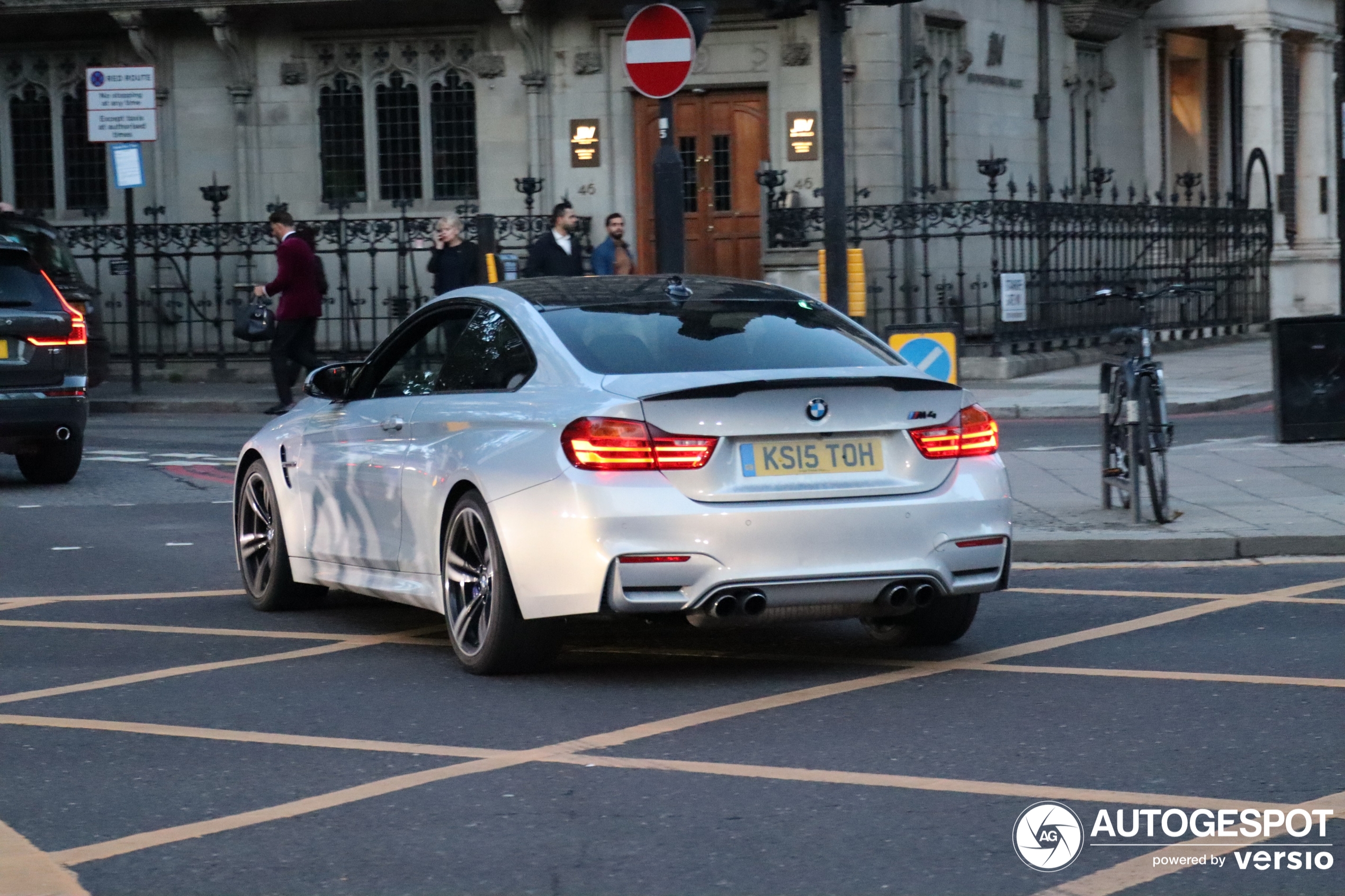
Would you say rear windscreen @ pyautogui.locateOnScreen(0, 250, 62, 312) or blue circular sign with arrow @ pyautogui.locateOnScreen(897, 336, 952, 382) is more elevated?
rear windscreen @ pyautogui.locateOnScreen(0, 250, 62, 312)

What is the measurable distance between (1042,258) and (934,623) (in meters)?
16.0

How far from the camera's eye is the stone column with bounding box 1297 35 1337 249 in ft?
115

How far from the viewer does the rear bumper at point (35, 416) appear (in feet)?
45.9

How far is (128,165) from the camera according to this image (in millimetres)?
22219

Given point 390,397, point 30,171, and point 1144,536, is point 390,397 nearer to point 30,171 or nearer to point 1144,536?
point 1144,536

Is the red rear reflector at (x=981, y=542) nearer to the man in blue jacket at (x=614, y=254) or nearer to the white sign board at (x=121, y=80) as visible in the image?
the man in blue jacket at (x=614, y=254)

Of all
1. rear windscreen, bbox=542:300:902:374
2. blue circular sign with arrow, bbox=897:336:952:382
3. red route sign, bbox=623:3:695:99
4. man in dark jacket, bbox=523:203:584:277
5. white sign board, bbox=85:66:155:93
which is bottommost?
blue circular sign with arrow, bbox=897:336:952:382

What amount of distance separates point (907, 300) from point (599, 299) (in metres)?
16.2

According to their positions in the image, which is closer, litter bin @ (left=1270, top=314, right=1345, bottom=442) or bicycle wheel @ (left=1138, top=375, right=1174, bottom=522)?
bicycle wheel @ (left=1138, top=375, right=1174, bottom=522)

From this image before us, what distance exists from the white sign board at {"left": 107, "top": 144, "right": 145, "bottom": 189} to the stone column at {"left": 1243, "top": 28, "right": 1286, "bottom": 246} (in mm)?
16863

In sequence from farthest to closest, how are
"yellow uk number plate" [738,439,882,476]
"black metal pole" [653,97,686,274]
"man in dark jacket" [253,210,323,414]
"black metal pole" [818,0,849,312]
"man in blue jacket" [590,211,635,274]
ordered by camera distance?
1. "man in blue jacket" [590,211,635,274]
2. "man in dark jacket" [253,210,323,414]
3. "black metal pole" [653,97,686,274]
4. "black metal pole" [818,0,849,312]
5. "yellow uk number plate" [738,439,882,476]

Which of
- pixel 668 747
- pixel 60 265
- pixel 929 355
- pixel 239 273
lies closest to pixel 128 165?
pixel 60 265

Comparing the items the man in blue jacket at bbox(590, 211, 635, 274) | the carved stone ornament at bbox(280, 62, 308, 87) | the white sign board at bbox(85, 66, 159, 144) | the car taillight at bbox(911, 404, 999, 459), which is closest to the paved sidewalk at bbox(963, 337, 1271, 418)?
the man in blue jacket at bbox(590, 211, 635, 274)

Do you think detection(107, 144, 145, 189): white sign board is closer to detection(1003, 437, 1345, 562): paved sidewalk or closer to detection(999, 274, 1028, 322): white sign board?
detection(999, 274, 1028, 322): white sign board
